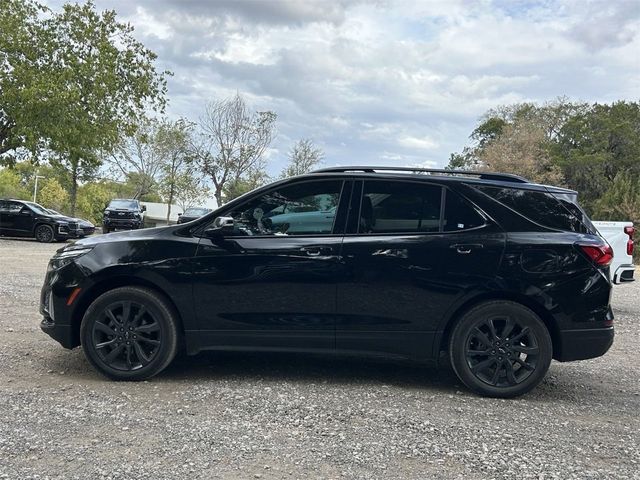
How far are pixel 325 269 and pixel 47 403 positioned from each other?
225cm

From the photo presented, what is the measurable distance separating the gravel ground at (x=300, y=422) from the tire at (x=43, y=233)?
14714 millimetres

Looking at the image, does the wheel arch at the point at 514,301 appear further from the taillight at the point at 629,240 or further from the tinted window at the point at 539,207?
the taillight at the point at 629,240

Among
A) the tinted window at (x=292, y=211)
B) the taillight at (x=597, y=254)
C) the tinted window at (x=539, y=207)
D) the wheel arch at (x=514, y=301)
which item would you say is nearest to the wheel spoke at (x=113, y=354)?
the tinted window at (x=292, y=211)

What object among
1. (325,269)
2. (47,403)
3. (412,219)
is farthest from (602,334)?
(47,403)

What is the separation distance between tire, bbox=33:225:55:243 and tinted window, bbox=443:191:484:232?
17.5 meters

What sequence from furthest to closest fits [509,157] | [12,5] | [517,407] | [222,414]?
[509,157] < [12,5] < [517,407] < [222,414]

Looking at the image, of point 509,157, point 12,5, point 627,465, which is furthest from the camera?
point 509,157

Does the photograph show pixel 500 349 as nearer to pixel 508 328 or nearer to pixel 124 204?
pixel 508 328

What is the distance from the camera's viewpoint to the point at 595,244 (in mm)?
4422

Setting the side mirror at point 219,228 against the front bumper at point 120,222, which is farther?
the front bumper at point 120,222

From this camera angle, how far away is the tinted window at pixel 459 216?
450cm

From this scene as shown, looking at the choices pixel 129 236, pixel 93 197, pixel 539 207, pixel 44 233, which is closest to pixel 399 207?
pixel 539 207

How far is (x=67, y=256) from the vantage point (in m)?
4.63

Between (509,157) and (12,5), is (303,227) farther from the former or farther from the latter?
(509,157)
